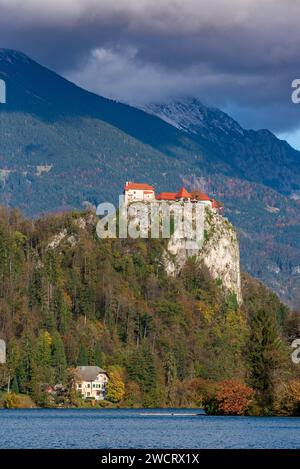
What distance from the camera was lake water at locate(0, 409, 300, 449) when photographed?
10025cm

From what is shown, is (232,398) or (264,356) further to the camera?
(232,398)

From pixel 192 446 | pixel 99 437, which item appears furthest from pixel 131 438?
pixel 192 446

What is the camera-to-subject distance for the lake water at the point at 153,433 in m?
100

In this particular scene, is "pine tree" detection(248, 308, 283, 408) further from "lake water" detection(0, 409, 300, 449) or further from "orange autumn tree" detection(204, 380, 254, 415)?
"lake water" detection(0, 409, 300, 449)

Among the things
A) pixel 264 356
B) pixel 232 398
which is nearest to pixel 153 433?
pixel 264 356

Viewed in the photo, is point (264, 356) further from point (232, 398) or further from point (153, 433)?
point (153, 433)

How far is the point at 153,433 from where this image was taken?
115562 mm

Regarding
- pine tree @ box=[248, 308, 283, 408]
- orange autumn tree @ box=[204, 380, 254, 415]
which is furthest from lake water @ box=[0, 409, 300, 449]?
orange autumn tree @ box=[204, 380, 254, 415]

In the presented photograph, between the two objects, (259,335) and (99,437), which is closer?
(99,437)

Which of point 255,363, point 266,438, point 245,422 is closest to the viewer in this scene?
point 266,438

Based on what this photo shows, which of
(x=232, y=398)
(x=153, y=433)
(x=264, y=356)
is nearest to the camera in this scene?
(x=153, y=433)
